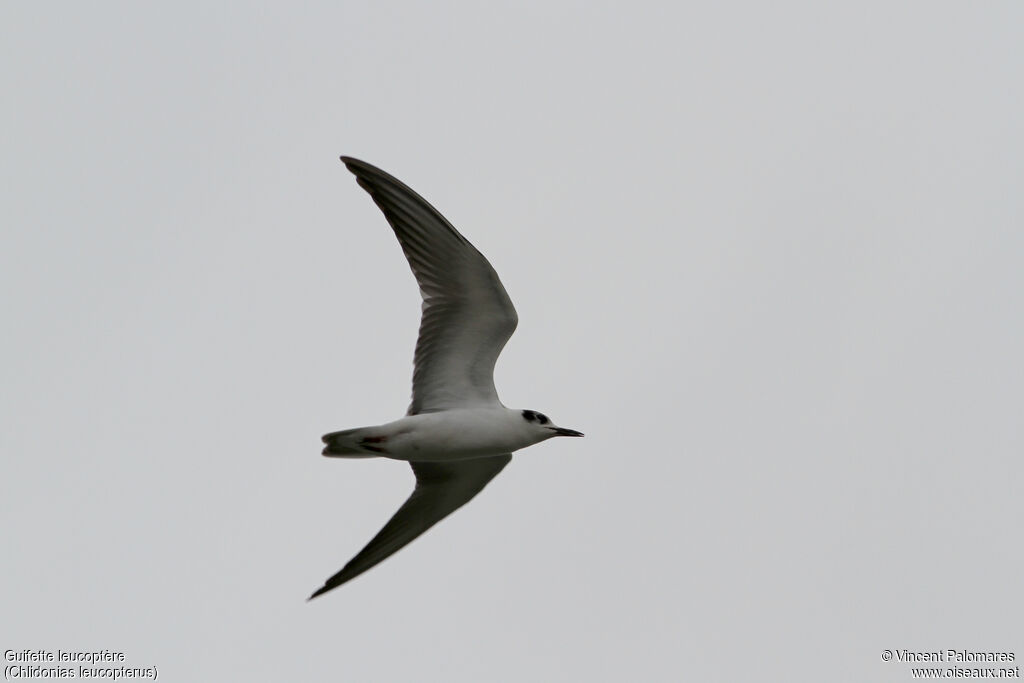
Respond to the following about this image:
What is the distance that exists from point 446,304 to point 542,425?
1.43 m

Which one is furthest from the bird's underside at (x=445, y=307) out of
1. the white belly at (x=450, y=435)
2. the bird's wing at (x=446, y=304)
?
the white belly at (x=450, y=435)

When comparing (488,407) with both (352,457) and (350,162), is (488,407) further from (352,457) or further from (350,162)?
(350,162)

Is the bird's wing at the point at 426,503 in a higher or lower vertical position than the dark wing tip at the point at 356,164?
lower

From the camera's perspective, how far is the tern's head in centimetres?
1205

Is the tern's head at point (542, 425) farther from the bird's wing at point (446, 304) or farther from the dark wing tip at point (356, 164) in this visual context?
the dark wing tip at point (356, 164)

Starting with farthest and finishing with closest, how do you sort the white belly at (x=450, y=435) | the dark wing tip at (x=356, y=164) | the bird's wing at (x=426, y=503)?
the bird's wing at (x=426, y=503) → the white belly at (x=450, y=435) → the dark wing tip at (x=356, y=164)

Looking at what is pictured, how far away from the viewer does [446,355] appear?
1203 centimetres

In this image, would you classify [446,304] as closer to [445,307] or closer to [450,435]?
[445,307]

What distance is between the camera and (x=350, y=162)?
11539 mm

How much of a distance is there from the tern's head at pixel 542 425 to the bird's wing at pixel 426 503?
2.49 ft

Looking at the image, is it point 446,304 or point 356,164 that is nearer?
point 356,164

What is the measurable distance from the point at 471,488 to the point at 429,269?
2.51 meters

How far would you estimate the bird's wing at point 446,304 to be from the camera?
1148cm

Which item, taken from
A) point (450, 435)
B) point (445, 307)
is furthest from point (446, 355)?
point (450, 435)
